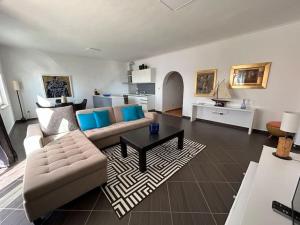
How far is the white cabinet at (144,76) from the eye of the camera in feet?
20.0

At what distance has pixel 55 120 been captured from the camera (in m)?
2.52

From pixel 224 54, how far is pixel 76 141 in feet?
14.9

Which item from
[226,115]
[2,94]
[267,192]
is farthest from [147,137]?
[2,94]

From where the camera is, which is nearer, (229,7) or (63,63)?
(229,7)

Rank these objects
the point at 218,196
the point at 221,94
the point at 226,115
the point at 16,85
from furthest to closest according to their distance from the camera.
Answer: the point at 16,85 → the point at 226,115 → the point at 221,94 → the point at 218,196

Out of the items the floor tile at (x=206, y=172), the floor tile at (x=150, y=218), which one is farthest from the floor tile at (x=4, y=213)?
the floor tile at (x=206, y=172)

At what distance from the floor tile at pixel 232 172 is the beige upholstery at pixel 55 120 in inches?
113

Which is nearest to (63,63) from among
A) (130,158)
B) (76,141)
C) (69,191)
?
(76,141)

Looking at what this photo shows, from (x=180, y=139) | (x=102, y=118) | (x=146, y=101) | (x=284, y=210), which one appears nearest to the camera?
(x=284, y=210)

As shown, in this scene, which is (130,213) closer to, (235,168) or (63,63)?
(235,168)

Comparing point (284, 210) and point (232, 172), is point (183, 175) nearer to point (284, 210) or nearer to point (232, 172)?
point (232, 172)

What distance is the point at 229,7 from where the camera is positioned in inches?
87.1

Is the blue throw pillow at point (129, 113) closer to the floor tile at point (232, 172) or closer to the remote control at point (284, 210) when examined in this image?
the floor tile at point (232, 172)

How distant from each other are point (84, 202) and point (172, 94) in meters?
5.80
